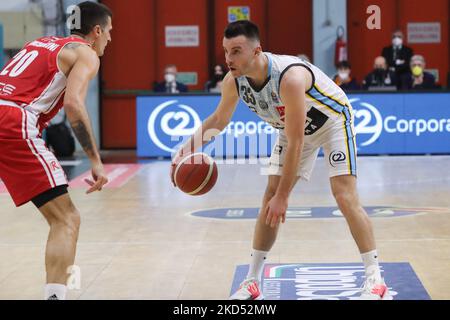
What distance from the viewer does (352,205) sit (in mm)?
5676

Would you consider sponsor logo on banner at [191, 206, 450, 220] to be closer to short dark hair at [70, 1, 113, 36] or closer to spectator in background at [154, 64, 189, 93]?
short dark hair at [70, 1, 113, 36]

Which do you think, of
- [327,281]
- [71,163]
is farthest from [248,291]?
[71,163]

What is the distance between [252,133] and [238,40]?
9.93 m

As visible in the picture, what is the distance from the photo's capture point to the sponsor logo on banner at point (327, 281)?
5.80 metres

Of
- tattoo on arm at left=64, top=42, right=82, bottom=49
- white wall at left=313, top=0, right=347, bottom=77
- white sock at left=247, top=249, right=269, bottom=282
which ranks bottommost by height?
white sock at left=247, top=249, right=269, bottom=282

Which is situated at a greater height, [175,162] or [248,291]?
[175,162]

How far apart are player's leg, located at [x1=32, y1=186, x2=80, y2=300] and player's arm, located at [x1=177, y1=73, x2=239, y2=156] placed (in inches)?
48.4

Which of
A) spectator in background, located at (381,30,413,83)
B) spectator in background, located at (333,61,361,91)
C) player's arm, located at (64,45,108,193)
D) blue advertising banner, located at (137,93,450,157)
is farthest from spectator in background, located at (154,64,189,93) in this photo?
player's arm, located at (64,45,108,193)

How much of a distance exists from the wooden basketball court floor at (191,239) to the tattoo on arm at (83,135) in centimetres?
134

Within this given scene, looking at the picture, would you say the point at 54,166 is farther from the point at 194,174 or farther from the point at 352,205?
the point at 352,205

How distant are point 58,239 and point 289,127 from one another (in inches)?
60.4

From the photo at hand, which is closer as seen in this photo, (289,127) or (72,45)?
(72,45)

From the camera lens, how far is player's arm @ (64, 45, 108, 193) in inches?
193
